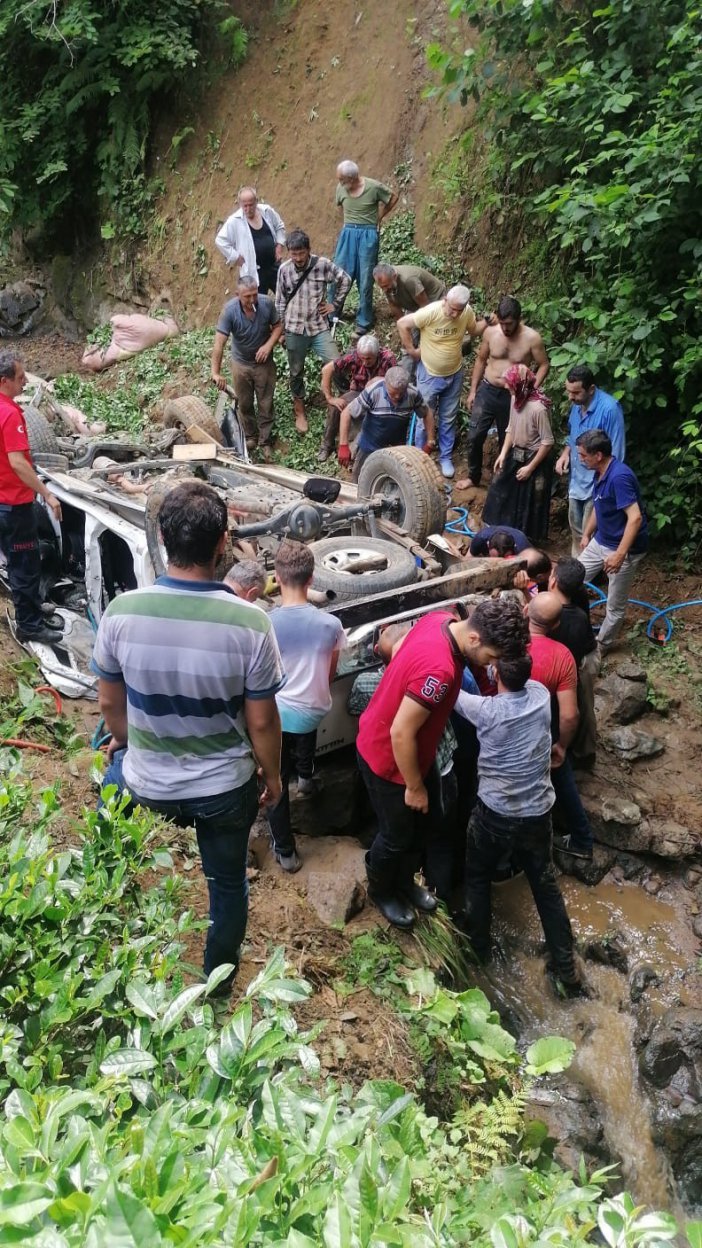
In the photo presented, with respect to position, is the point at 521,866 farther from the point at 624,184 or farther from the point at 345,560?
the point at 624,184

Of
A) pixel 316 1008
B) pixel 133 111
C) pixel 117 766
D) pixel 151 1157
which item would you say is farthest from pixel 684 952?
pixel 133 111

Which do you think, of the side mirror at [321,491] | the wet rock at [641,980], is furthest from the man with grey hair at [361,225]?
the wet rock at [641,980]

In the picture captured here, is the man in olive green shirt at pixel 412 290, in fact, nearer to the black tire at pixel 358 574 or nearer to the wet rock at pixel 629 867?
the black tire at pixel 358 574

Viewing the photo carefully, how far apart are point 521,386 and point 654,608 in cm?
205

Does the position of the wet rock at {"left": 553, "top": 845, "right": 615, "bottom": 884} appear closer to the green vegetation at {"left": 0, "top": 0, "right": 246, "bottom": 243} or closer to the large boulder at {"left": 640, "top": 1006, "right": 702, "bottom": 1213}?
the large boulder at {"left": 640, "top": 1006, "right": 702, "bottom": 1213}

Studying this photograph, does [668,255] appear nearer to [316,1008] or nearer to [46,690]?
[46,690]

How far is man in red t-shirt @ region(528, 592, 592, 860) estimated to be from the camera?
4.36 meters

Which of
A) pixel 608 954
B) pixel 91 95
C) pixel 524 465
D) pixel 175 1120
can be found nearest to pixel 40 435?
pixel 524 465

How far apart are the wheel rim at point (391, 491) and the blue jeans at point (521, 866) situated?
104 inches

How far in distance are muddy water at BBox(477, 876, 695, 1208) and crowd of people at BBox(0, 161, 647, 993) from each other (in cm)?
17

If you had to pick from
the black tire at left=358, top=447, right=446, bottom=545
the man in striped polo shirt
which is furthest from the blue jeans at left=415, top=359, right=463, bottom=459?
the man in striped polo shirt

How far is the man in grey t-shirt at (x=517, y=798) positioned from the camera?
3791 mm

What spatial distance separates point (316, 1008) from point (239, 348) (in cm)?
699

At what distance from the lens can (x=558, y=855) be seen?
5043mm
